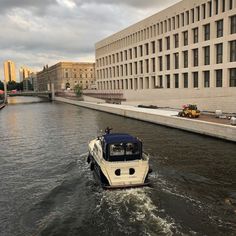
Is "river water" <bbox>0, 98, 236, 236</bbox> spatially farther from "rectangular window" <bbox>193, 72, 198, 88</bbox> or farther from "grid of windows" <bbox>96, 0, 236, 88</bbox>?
"rectangular window" <bbox>193, 72, 198, 88</bbox>

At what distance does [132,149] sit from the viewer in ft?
63.8

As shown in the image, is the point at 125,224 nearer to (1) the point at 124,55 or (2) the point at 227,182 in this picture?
(2) the point at 227,182

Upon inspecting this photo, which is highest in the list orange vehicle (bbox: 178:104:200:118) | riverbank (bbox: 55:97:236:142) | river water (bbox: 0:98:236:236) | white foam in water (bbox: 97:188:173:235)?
orange vehicle (bbox: 178:104:200:118)

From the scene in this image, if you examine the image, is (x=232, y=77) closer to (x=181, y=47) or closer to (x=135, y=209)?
(x=181, y=47)

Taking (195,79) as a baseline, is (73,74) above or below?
above

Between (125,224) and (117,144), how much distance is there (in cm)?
609

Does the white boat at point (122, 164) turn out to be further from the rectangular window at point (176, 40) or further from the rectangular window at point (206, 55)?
the rectangular window at point (176, 40)

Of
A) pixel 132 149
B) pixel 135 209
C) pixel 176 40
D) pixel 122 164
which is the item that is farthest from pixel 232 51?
pixel 135 209

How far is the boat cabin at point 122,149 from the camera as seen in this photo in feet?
62.5

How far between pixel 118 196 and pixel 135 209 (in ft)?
6.39

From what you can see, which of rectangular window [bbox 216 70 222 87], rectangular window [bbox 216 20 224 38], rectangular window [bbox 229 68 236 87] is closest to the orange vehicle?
rectangular window [bbox 229 68 236 87]

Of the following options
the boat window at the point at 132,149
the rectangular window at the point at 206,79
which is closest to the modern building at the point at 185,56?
the rectangular window at the point at 206,79

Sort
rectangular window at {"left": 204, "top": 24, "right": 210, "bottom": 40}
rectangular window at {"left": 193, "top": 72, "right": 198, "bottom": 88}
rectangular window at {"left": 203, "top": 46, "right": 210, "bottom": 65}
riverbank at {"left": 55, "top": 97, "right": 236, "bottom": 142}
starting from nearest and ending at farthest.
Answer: riverbank at {"left": 55, "top": 97, "right": 236, "bottom": 142}
rectangular window at {"left": 204, "top": 24, "right": 210, "bottom": 40}
rectangular window at {"left": 203, "top": 46, "right": 210, "bottom": 65}
rectangular window at {"left": 193, "top": 72, "right": 198, "bottom": 88}

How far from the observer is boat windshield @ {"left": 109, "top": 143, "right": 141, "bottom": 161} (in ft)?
62.4
